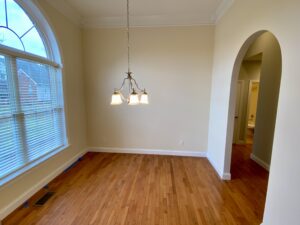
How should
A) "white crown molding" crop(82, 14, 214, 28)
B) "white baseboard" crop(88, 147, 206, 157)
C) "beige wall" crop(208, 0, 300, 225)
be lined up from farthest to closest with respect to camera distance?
1. "white baseboard" crop(88, 147, 206, 157)
2. "white crown molding" crop(82, 14, 214, 28)
3. "beige wall" crop(208, 0, 300, 225)

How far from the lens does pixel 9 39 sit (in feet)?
6.94

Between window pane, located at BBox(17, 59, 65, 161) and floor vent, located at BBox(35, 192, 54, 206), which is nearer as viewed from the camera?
floor vent, located at BBox(35, 192, 54, 206)

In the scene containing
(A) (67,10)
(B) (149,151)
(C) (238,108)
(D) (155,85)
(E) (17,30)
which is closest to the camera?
(E) (17,30)

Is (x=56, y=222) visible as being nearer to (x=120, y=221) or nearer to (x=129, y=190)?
(x=120, y=221)

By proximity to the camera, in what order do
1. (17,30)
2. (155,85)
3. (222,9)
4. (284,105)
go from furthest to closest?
1. (155,85)
2. (222,9)
3. (17,30)
4. (284,105)

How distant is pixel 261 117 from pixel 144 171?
2.92 meters

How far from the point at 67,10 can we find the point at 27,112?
2.19 m

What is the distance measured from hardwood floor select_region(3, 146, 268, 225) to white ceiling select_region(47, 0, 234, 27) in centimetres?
318

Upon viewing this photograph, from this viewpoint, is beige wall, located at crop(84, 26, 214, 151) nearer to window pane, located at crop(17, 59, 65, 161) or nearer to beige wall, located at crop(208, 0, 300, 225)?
window pane, located at crop(17, 59, 65, 161)

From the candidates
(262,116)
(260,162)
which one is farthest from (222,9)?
(260,162)

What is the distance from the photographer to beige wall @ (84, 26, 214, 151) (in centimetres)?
360

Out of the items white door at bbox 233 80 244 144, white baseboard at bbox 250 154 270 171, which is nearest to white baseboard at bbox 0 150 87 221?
white baseboard at bbox 250 154 270 171

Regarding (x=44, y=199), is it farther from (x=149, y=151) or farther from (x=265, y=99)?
(x=265, y=99)

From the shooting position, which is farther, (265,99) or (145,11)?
(265,99)
